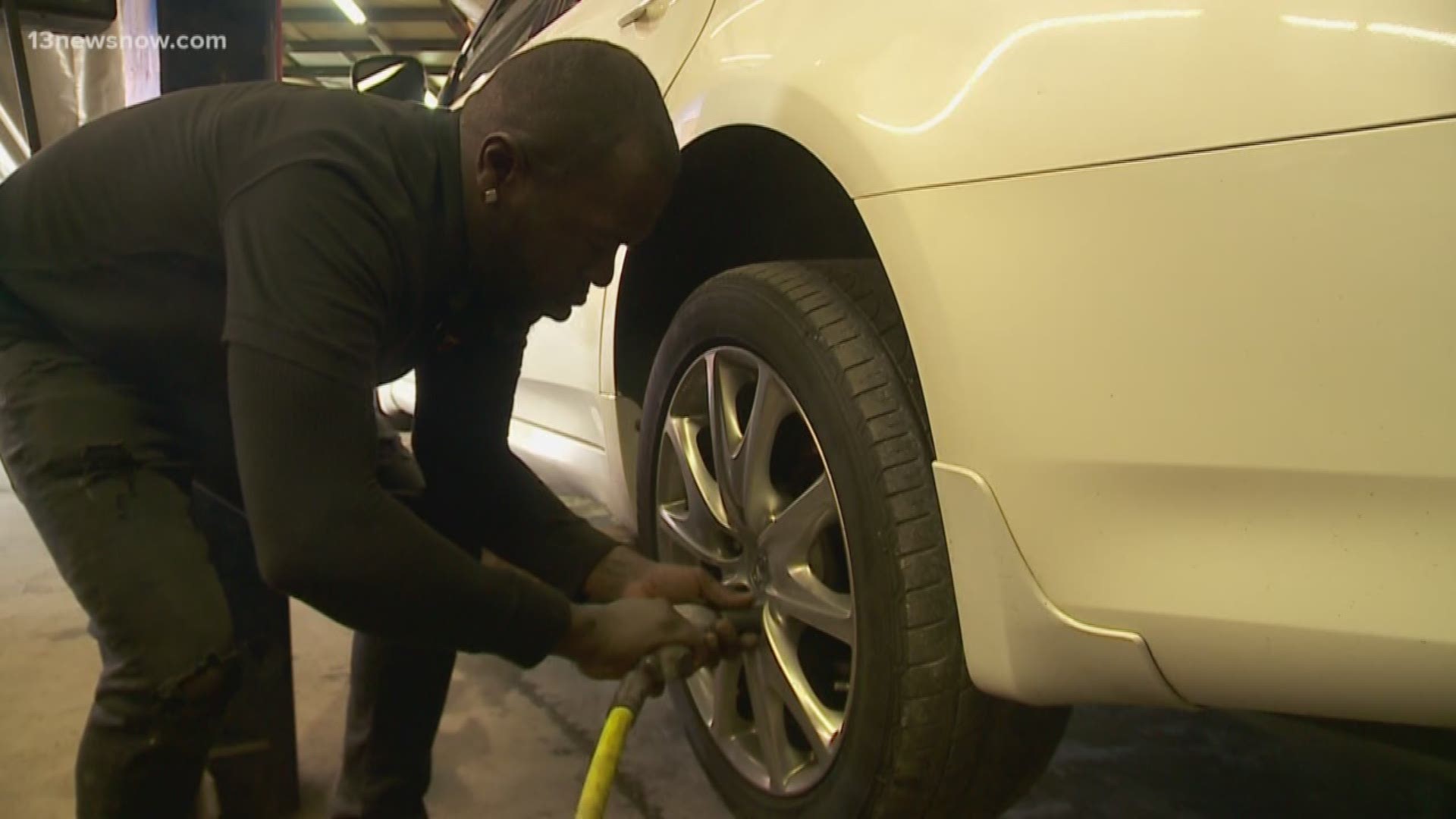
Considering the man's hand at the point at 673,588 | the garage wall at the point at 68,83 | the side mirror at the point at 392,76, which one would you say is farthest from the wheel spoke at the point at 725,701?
the garage wall at the point at 68,83

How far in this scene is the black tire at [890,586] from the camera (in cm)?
105

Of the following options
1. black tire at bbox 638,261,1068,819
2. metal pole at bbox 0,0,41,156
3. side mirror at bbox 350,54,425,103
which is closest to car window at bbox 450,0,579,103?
side mirror at bbox 350,54,425,103

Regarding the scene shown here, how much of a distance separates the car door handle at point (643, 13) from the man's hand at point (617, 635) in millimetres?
954

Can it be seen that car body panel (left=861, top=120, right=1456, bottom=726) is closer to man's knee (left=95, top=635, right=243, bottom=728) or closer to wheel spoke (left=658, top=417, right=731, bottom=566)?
wheel spoke (left=658, top=417, right=731, bottom=566)

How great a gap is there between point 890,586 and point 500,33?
2291 mm

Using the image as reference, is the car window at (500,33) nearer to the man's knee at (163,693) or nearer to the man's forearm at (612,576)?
the man's forearm at (612,576)

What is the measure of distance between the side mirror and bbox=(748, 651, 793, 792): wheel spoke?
200 cm

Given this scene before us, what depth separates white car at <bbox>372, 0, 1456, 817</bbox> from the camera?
751 millimetres

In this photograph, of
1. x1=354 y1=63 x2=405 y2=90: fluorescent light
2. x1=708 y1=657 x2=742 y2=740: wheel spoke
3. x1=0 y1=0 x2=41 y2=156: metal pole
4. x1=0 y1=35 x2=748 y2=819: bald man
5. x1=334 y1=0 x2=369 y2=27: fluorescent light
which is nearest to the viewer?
x1=0 y1=35 x2=748 y2=819: bald man

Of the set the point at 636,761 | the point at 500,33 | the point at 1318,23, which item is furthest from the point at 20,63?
the point at 1318,23

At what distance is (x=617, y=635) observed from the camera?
113 centimetres

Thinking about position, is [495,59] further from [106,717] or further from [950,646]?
[950,646]

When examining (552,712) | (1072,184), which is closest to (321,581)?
(1072,184)

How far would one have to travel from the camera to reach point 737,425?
138cm
